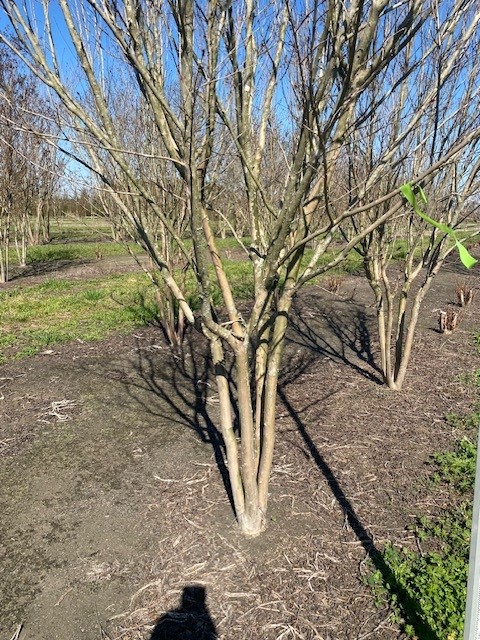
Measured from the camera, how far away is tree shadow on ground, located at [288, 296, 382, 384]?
19.0 feet

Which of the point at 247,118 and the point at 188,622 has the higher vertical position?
the point at 247,118

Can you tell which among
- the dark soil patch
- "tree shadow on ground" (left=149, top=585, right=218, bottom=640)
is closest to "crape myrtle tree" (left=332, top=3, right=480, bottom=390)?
"tree shadow on ground" (left=149, top=585, right=218, bottom=640)

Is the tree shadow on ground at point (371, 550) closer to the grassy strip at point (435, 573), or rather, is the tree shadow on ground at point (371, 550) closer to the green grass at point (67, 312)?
the grassy strip at point (435, 573)

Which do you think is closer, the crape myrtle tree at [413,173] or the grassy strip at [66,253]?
the crape myrtle tree at [413,173]

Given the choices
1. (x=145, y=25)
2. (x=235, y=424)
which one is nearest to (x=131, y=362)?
(x=235, y=424)

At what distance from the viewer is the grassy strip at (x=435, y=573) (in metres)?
2.10

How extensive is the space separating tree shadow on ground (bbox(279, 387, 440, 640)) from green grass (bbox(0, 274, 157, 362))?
13.5 feet

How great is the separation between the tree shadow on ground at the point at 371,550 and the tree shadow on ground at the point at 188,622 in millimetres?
881

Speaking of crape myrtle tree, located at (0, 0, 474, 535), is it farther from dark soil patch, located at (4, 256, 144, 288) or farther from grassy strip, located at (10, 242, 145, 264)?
grassy strip, located at (10, 242, 145, 264)

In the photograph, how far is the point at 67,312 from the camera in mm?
8211

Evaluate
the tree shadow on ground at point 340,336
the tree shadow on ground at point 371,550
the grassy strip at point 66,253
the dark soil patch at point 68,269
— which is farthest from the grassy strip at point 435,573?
the grassy strip at point 66,253

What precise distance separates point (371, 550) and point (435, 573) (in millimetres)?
334

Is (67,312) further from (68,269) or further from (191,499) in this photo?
(191,499)

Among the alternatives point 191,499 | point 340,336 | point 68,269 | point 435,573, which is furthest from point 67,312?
point 435,573
